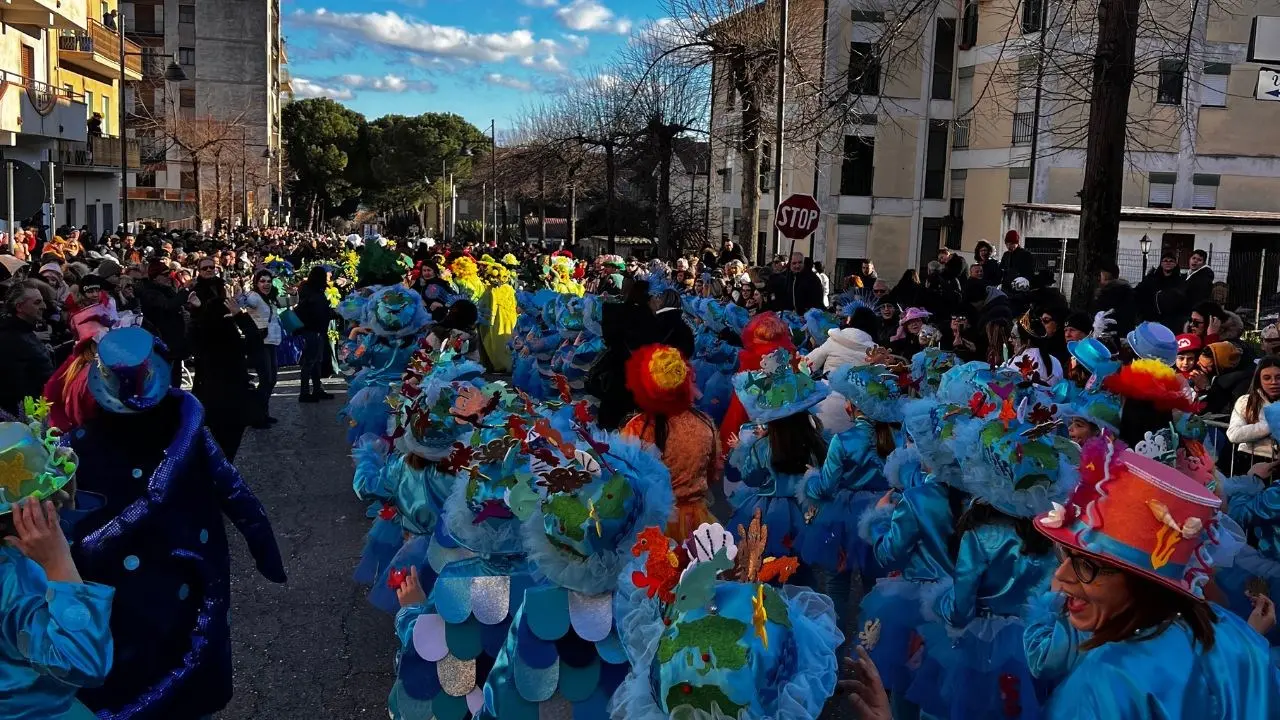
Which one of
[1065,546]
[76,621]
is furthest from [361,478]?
[1065,546]

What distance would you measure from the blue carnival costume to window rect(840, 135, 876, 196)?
113 ft

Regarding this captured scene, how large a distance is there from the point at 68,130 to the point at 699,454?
3241 centimetres

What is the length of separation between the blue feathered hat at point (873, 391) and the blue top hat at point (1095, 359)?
1394mm

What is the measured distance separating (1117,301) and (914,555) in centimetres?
852

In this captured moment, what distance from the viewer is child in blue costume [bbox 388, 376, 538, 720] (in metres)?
3.60

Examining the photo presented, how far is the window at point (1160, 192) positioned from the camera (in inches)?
1303

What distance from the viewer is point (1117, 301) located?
11703 mm

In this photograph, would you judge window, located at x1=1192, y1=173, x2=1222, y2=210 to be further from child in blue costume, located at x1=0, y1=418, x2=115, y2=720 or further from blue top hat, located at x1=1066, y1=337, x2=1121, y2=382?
child in blue costume, located at x1=0, y1=418, x2=115, y2=720

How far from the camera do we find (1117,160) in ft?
40.8

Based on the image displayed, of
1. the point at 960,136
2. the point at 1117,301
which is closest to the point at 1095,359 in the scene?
the point at 1117,301

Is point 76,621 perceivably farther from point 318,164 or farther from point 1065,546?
point 318,164

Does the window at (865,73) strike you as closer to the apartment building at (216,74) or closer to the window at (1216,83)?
the window at (1216,83)

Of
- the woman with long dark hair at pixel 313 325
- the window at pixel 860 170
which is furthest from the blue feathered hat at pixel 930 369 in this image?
the window at pixel 860 170

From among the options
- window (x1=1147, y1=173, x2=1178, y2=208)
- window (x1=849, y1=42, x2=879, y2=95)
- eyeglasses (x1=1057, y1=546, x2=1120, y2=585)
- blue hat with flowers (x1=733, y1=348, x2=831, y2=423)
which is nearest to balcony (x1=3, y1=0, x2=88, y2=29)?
window (x1=849, y1=42, x2=879, y2=95)
